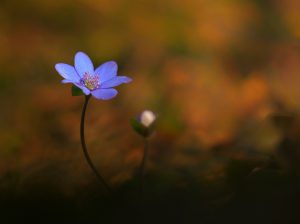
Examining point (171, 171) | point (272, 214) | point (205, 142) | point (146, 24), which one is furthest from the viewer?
point (146, 24)

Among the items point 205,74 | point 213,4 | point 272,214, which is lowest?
point 272,214

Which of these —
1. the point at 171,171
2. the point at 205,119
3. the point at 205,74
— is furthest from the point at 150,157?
the point at 205,74

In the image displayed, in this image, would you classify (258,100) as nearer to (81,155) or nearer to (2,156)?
(81,155)

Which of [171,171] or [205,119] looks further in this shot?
[205,119]

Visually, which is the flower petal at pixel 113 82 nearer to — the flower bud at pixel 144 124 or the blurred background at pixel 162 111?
the flower bud at pixel 144 124

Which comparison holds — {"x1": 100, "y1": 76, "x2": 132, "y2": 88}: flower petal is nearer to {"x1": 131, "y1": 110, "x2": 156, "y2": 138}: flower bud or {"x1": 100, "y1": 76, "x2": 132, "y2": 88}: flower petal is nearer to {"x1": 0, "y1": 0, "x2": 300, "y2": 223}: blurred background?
{"x1": 131, "y1": 110, "x2": 156, "y2": 138}: flower bud

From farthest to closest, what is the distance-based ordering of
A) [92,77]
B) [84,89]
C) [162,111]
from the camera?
[162,111], [92,77], [84,89]

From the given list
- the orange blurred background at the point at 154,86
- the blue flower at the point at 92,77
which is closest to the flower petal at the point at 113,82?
the blue flower at the point at 92,77

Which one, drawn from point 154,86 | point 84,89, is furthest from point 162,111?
point 84,89

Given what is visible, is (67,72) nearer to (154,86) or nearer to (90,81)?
(90,81)
